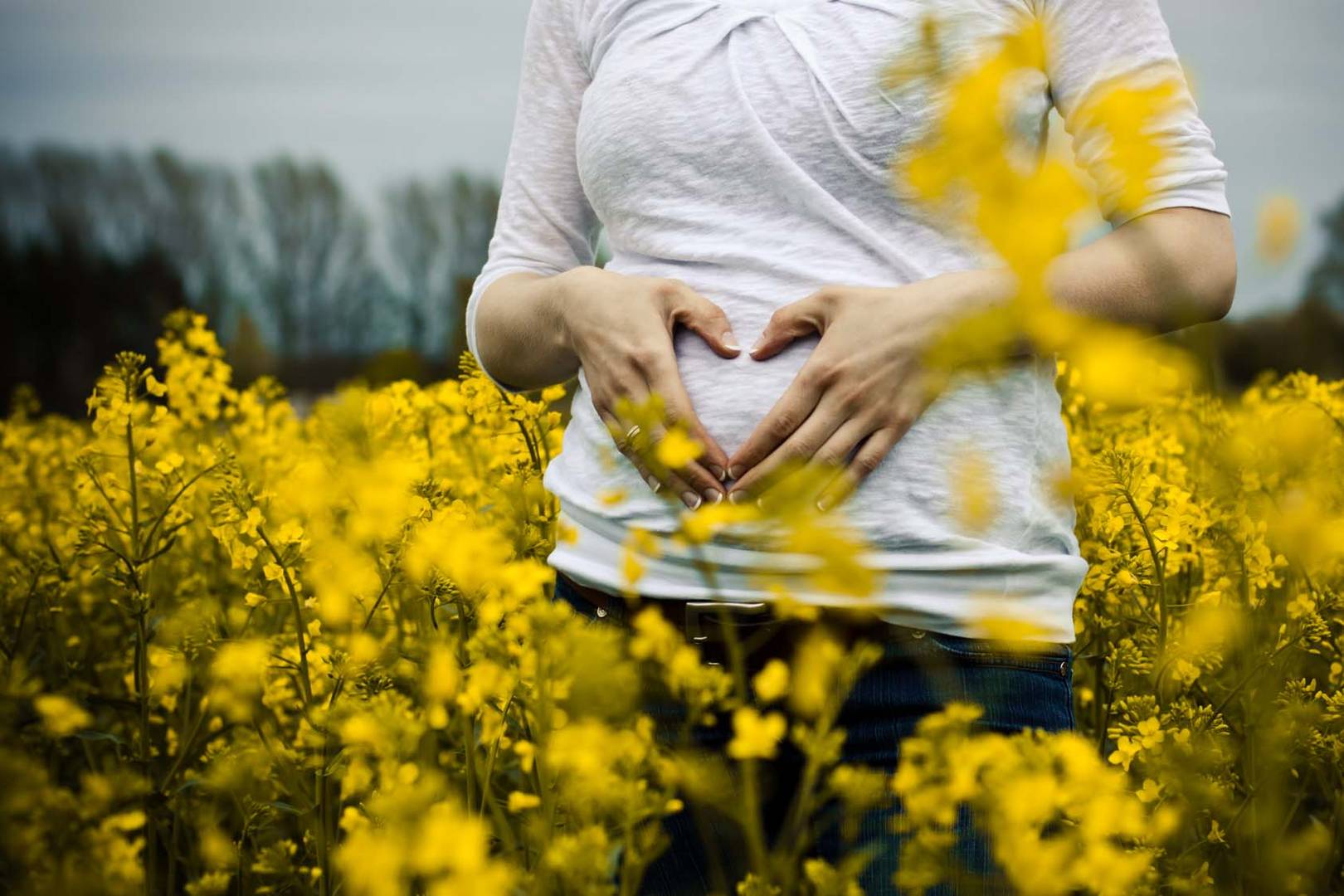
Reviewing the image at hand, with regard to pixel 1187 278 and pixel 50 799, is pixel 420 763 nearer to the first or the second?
pixel 50 799

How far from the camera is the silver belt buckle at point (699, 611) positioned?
1046mm

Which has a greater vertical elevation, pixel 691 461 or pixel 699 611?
pixel 691 461

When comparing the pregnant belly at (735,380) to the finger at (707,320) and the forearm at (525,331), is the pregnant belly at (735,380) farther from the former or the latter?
Result: the forearm at (525,331)

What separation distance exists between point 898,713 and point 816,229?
A: 49 cm

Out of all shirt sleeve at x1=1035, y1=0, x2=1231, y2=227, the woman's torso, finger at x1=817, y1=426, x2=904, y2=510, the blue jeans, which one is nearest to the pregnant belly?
the woman's torso

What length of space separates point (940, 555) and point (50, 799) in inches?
31.7

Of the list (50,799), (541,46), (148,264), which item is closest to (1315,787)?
(541,46)

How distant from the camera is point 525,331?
138cm

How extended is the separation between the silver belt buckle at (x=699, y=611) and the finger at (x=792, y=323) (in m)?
0.25

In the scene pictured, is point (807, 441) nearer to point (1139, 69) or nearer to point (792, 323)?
point (792, 323)

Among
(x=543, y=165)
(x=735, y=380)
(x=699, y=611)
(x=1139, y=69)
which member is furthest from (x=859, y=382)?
(x=543, y=165)

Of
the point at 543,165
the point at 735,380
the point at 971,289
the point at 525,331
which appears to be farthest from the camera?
the point at 543,165

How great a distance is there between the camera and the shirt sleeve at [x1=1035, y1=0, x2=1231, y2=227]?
42.4 inches

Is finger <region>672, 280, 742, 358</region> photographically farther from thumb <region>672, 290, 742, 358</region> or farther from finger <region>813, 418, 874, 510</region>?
finger <region>813, 418, 874, 510</region>
